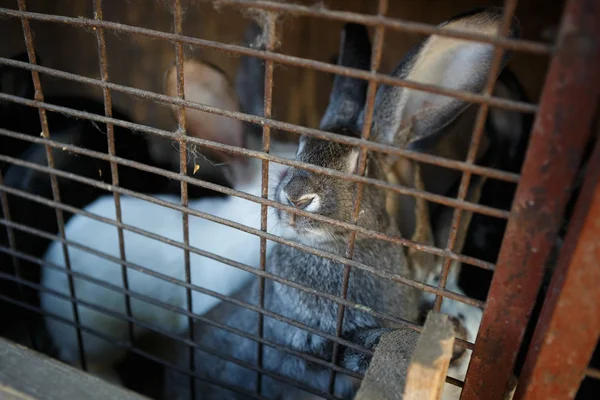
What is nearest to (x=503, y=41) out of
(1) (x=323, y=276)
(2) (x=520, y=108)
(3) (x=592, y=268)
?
(2) (x=520, y=108)

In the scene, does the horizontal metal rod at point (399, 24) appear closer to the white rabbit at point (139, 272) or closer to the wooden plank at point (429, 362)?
the wooden plank at point (429, 362)

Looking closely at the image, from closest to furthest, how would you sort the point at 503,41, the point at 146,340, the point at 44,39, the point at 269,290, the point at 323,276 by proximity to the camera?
the point at 503,41, the point at 323,276, the point at 269,290, the point at 146,340, the point at 44,39

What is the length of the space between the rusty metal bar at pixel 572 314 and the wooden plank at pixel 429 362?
0.50 feet

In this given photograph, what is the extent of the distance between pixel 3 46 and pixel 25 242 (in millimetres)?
563

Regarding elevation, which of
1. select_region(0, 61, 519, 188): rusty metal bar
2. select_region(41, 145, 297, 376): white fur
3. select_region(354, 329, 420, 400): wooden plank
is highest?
select_region(0, 61, 519, 188): rusty metal bar

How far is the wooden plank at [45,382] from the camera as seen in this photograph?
0.76 m

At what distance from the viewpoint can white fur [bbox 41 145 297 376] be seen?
1513 millimetres

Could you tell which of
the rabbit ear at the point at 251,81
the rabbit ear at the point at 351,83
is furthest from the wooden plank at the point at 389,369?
the rabbit ear at the point at 251,81

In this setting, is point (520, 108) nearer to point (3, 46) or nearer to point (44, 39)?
point (3, 46)

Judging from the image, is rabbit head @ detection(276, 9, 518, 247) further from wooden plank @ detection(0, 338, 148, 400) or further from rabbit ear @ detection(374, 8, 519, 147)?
wooden plank @ detection(0, 338, 148, 400)

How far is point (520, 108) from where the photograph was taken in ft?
1.94

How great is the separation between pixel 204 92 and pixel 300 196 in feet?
1.57

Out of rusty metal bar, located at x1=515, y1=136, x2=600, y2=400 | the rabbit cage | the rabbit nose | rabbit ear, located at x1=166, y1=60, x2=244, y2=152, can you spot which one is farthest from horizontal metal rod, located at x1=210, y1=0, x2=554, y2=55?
rabbit ear, located at x1=166, y1=60, x2=244, y2=152

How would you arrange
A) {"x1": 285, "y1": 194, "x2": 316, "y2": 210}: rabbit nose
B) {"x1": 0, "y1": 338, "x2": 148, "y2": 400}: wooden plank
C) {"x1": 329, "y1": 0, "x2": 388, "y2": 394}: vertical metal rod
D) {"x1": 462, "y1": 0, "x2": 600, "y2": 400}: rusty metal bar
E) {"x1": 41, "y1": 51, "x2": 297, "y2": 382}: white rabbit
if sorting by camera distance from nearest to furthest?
1. {"x1": 462, "y1": 0, "x2": 600, "y2": 400}: rusty metal bar
2. {"x1": 329, "y1": 0, "x2": 388, "y2": 394}: vertical metal rod
3. {"x1": 0, "y1": 338, "x2": 148, "y2": 400}: wooden plank
4. {"x1": 285, "y1": 194, "x2": 316, "y2": 210}: rabbit nose
5. {"x1": 41, "y1": 51, "x2": 297, "y2": 382}: white rabbit
